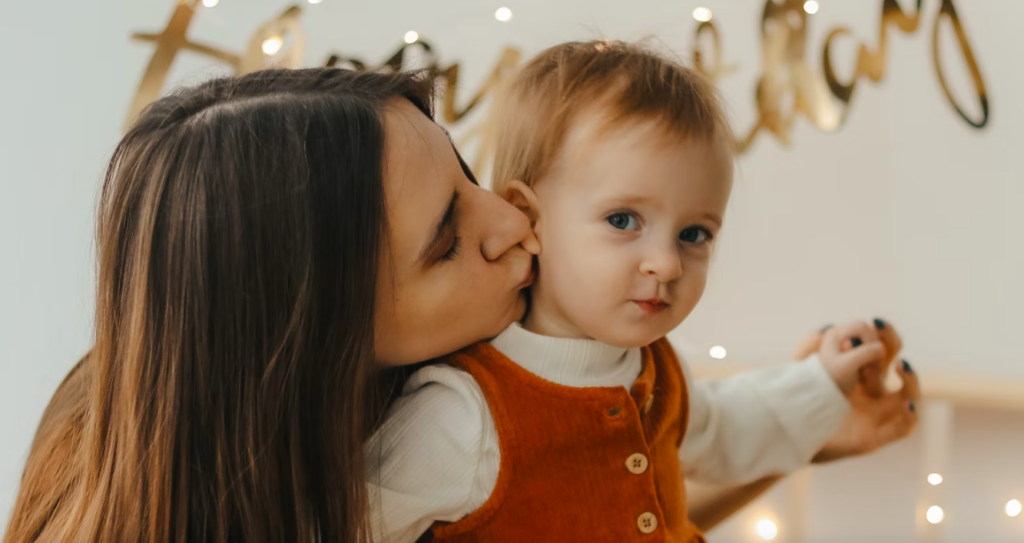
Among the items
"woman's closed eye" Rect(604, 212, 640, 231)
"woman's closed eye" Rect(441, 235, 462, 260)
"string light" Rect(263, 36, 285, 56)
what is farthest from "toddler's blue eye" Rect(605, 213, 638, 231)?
"string light" Rect(263, 36, 285, 56)

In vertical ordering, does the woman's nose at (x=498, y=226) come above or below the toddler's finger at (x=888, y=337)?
above

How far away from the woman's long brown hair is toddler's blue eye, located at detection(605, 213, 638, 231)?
0.59ft

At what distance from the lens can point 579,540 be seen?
29.0 inches

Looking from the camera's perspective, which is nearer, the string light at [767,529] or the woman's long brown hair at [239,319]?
the woman's long brown hair at [239,319]

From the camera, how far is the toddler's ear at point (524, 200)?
2.39ft

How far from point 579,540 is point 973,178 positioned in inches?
37.8

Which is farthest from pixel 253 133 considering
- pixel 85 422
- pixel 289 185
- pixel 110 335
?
pixel 85 422

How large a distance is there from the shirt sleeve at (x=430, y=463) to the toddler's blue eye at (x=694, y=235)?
21cm

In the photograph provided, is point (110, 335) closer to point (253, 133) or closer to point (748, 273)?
point (253, 133)

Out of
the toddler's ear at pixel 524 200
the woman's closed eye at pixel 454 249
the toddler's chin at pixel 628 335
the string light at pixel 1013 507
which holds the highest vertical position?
the toddler's ear at pixel 524 200

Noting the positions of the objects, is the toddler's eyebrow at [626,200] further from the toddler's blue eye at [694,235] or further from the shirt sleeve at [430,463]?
the shirt sleeve at [430,463]

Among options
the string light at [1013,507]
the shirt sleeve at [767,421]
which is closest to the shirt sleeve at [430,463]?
the shirt sleeve at [767,421]

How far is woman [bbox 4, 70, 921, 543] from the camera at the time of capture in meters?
0.63

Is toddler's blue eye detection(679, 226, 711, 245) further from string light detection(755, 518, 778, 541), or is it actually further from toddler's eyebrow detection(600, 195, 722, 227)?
string light detection(755, 518, 778, 541)
